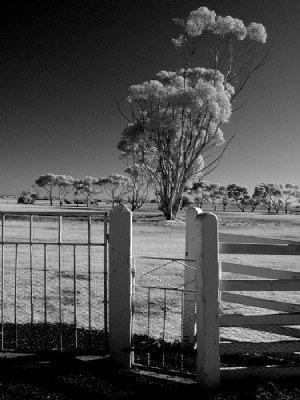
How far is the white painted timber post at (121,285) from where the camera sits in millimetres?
4156

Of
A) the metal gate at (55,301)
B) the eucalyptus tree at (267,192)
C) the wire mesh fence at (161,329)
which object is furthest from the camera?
the eucalyptus tree at (267,192)

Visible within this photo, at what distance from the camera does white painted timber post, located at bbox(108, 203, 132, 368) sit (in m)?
4.16

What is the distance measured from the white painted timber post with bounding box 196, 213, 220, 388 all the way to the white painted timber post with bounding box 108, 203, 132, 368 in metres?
0.83

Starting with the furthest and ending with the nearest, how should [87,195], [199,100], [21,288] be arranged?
[87,195]
[199,100]
[21,288]

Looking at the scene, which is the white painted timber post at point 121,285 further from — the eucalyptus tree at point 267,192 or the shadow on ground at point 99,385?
the eucalyptus tree at point 267,192

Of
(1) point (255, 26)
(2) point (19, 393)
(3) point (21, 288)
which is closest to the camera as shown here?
(2) point (19, 393)

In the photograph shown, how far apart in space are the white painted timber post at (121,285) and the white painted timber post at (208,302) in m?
0.83

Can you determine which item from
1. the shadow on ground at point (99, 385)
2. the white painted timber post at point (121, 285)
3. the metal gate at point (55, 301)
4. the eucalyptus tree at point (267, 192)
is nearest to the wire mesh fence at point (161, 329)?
the white painted timber post at point (121, 285)

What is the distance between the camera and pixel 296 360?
4.65 m

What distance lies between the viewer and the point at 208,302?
364 cm

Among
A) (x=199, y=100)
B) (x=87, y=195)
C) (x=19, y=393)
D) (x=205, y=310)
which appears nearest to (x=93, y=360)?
(x=19, y=393)

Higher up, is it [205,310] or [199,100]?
[199,100]

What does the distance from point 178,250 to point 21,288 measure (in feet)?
26.8

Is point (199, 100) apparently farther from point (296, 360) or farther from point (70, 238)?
point (296, 360)
